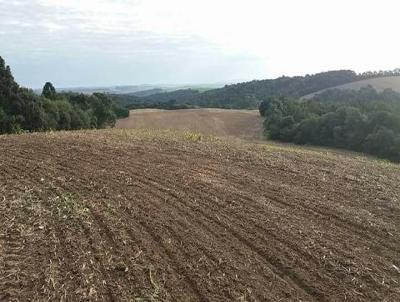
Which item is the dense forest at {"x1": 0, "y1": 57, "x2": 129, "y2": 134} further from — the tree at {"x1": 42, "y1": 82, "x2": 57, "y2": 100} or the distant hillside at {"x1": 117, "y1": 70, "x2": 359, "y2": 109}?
the distant hillside at {"x1": 117, "y1": 70, "x2": 359, "y2": 109}

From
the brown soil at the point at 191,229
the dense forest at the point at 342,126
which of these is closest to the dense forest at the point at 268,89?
the dense forest at the point at 342,126

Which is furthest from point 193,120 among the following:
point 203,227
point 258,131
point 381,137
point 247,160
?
point 203,227

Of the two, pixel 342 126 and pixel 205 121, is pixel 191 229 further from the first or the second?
pixel 205 121

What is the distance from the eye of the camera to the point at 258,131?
216 feet

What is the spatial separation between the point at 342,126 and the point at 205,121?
2074 cm

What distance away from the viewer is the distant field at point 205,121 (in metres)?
61.8

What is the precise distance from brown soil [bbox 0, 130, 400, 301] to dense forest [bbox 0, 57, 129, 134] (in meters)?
25.5

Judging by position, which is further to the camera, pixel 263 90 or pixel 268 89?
pixel 268 89

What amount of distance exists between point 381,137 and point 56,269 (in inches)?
1725

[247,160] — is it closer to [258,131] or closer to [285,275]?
[285,275]

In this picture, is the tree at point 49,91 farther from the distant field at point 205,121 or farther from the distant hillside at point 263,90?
the distant hillside at point 263,90

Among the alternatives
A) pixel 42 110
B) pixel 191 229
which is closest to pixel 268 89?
pixel 42 110

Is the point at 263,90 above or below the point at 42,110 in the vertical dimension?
below

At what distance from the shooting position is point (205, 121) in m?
67.3
